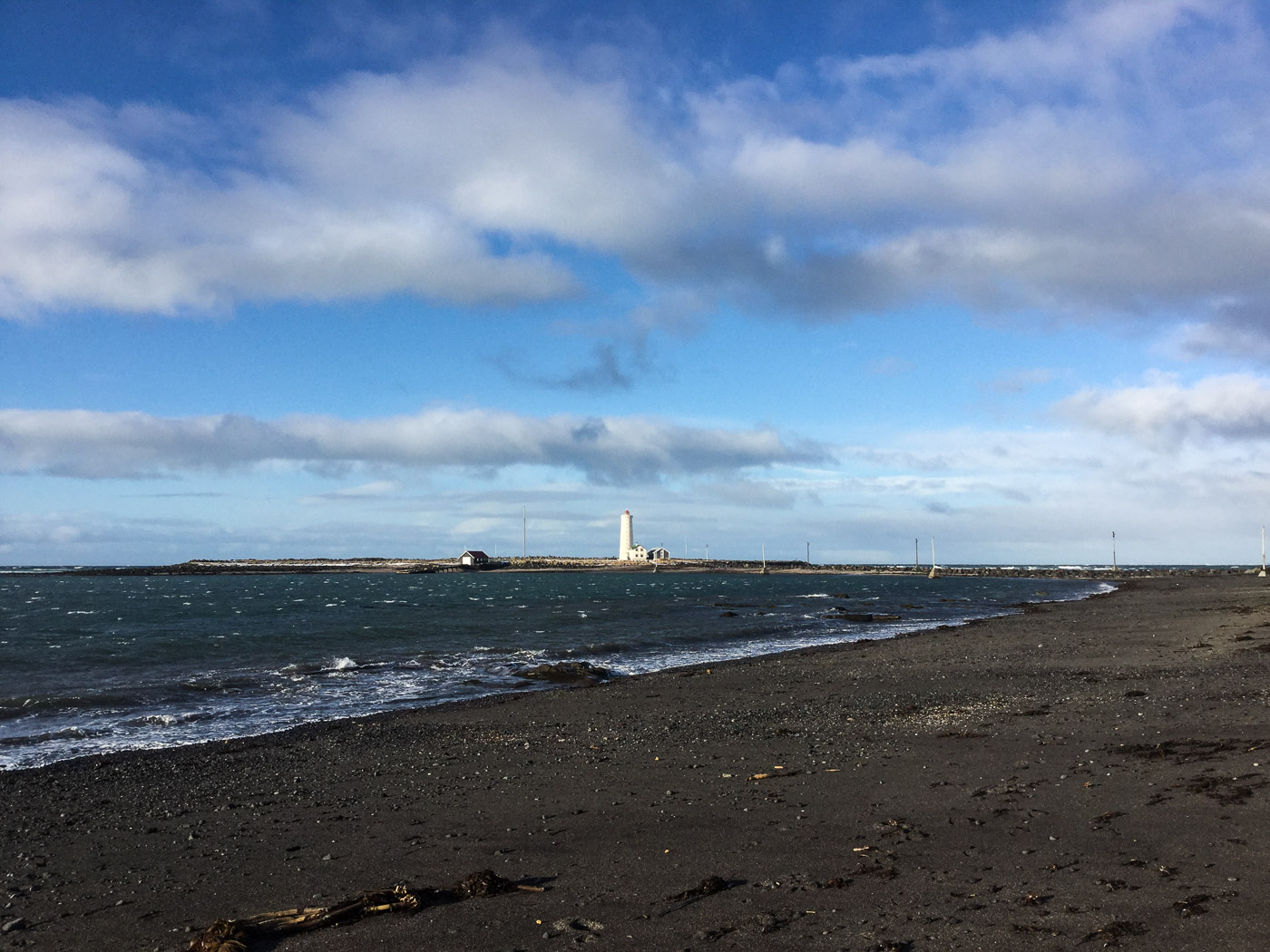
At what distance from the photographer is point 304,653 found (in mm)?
35312

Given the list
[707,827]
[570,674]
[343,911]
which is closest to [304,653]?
[570,674]

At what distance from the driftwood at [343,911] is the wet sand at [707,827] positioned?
6.4 inches

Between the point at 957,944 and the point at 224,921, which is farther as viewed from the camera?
the point at 224,921

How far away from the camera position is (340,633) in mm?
43562

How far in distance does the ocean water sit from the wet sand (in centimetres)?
441

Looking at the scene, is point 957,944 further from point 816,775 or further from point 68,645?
point 68,645

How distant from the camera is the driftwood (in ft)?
23.2

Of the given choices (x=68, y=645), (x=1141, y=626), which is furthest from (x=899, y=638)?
(x=68, y=645)

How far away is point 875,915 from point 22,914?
808cm

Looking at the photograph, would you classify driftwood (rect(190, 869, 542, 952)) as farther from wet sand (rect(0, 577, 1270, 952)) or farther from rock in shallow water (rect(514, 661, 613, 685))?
rock in shallow water (rect(514, 661, 613, 685))

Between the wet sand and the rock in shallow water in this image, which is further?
the rock in shallow water

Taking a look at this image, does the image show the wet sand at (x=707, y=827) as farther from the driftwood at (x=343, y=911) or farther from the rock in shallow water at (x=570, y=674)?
the rock in shallow water at (x=570, y=674)

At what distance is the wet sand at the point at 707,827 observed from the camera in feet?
23.6

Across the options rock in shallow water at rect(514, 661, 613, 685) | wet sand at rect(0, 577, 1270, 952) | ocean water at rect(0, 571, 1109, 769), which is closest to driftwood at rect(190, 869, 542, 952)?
wet sand at rect(0, 577, 1270, 952)
